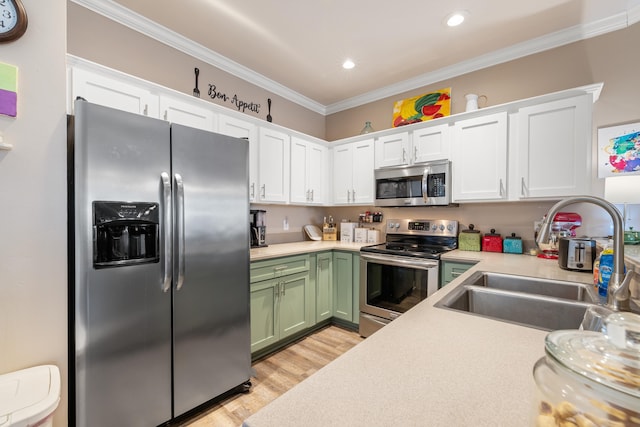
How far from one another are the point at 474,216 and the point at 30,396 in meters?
3.26

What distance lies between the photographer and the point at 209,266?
177 centimetres

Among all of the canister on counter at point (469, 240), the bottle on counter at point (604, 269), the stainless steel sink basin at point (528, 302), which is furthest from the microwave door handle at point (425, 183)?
the bottle on counter at point (604, 269)

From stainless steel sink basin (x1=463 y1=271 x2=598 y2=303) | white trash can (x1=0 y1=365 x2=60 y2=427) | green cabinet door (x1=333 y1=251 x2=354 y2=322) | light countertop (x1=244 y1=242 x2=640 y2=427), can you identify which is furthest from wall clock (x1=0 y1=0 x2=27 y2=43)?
green cabinet door (x1=333 y1=251 x2=354 y2=322)

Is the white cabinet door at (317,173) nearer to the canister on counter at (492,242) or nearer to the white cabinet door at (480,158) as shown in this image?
the white cabinet door at (480,158)

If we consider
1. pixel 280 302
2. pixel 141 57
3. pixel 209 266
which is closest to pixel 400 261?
pixel 280 302

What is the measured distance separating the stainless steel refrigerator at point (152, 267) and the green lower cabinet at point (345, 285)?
4.17 ft

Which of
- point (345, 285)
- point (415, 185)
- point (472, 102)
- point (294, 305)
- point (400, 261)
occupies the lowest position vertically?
point (294, 305)

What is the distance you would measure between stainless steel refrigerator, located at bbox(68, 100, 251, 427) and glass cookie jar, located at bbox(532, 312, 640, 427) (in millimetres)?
1672

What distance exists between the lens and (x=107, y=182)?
4.51 feet

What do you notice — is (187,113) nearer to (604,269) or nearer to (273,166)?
(273,166)

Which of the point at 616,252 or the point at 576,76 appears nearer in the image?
the point at 616,252

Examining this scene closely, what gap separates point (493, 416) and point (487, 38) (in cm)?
295

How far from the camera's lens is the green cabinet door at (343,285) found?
9.64ft

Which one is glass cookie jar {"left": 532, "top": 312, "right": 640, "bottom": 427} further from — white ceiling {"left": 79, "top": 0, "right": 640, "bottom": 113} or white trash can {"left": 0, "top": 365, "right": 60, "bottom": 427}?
white ceiling {"left": 79, "top": 0, "right": 640, "bottom": 113}
